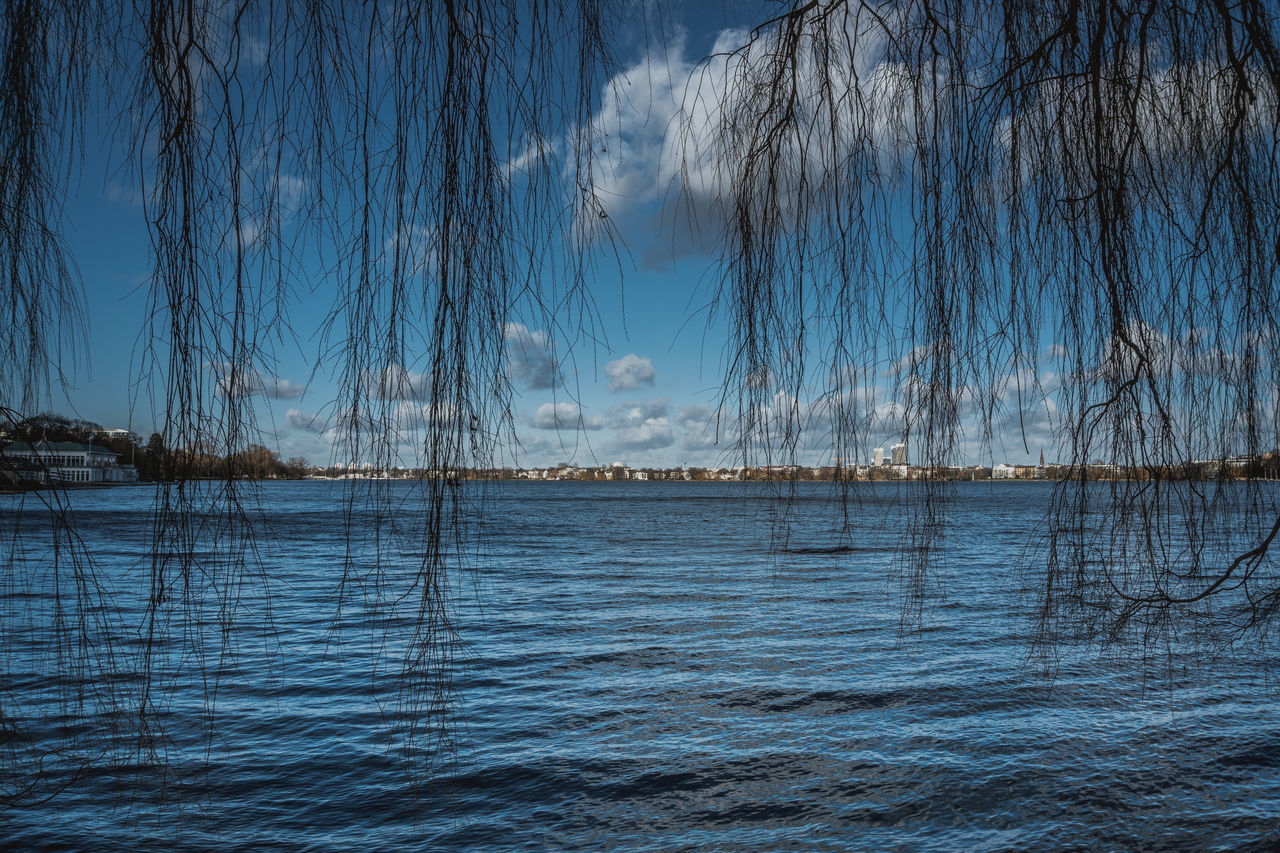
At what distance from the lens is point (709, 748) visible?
25.4 ft

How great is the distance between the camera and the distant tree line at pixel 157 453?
1695 mm

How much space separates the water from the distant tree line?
0.96 ft

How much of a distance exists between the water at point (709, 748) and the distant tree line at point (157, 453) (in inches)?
11.5

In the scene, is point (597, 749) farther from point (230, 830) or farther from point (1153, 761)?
point (1153, 761)

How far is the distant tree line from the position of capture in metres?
1.70

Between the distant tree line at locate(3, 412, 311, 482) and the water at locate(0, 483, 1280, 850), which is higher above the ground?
the distant tree line at locate(3, 412, 311, 482)

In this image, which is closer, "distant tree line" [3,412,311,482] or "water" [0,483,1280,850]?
"distant tree line" [3,412,311,482]

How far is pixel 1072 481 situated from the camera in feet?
6.94

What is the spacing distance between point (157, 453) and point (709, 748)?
7.03m

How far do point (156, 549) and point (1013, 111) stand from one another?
96.2 inches

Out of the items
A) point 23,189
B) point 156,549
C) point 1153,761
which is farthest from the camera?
point 1153,761

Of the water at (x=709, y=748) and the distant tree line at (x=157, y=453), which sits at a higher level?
the distant tree line at (x=157, y=453)

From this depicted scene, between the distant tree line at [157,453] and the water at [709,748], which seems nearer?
the distant tree line at [157,453]

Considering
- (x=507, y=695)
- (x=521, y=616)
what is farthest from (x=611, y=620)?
(x=507, y=695)
